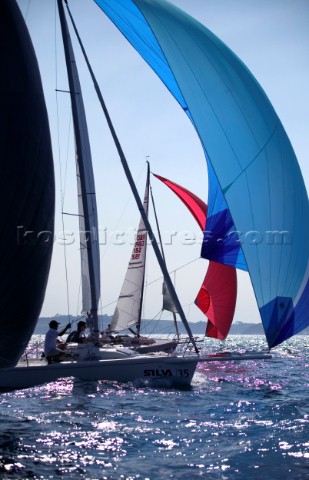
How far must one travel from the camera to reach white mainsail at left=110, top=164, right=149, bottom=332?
1326 inches

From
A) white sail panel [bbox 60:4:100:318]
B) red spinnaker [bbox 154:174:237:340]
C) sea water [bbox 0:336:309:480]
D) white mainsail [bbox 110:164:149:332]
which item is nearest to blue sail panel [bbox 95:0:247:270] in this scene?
white sail panel [bbox 60:4:100:318]

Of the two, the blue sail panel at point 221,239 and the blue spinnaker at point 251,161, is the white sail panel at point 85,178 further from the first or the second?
the blue spinnaker at point 251,161

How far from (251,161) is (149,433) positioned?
601cm

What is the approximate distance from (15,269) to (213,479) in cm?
485

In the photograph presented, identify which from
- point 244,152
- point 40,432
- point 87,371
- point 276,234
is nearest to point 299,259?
point 276,234

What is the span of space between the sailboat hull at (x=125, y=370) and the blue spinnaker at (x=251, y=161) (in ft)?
9.63

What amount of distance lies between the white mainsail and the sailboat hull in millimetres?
17716

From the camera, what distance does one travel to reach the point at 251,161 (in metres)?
13.8

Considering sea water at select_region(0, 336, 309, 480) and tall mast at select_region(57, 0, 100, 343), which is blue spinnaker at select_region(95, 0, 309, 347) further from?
tall mast at select_region(57, 0, 100, 343)

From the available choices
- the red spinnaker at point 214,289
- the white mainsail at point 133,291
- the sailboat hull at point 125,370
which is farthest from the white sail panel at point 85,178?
the white mainsail at point 133,291

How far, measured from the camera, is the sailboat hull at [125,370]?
50.7ft

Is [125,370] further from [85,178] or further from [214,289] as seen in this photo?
[214,289]

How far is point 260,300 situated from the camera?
533 inches

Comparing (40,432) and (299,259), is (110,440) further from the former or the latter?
(299,259)
